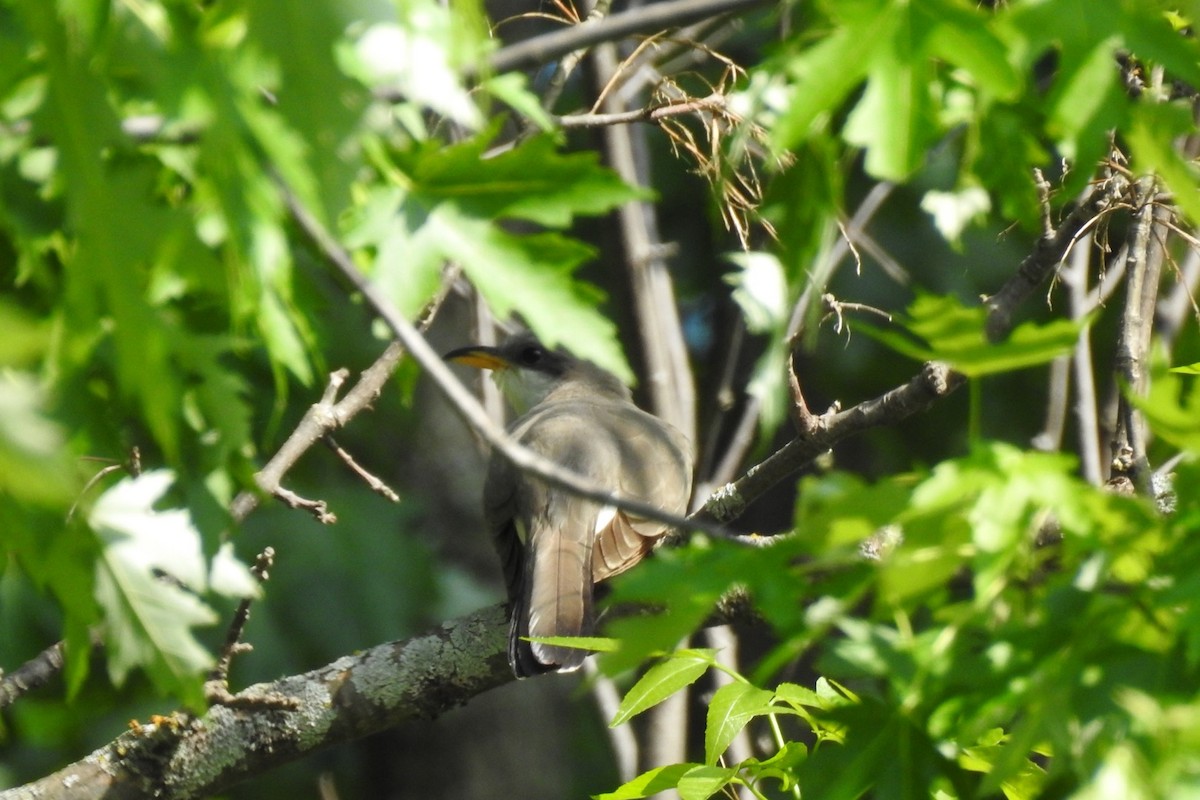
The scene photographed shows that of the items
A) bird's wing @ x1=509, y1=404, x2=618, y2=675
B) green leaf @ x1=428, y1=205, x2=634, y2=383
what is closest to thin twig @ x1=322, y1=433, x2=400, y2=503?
bird's wing @ x1=509, y1=404, x2=618, y2=675

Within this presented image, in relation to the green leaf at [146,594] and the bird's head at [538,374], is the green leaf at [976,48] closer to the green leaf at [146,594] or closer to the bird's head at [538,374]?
the green leaf at [146,594]

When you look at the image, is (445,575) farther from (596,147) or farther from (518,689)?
(596,147)

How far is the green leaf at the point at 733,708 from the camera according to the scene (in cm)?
264

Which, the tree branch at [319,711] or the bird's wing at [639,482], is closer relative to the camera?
the tree branch at [319,711]

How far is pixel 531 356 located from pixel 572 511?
1.95 m

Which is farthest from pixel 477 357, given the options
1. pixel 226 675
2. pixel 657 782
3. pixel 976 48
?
pixel 976 48

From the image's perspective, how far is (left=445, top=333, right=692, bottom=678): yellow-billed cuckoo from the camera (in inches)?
162

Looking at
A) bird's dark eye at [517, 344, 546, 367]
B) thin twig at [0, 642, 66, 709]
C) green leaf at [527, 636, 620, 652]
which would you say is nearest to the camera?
green leaf at [527, 636, 620, 652]

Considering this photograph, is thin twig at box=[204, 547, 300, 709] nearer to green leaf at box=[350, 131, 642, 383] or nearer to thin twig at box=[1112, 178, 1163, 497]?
green leaf at box=[350, 131, 642, 383]

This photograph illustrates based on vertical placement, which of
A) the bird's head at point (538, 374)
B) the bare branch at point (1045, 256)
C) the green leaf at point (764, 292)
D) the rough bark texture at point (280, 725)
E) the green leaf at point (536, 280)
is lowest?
the bird's head at point (538, 374)

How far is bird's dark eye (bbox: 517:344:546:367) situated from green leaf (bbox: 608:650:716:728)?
12.9ft

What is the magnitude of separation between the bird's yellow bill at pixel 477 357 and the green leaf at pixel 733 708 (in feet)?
11.4

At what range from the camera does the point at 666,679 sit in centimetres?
269

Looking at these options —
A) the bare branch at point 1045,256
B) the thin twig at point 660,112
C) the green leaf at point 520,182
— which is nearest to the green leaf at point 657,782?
the green leaf at point 520,182
